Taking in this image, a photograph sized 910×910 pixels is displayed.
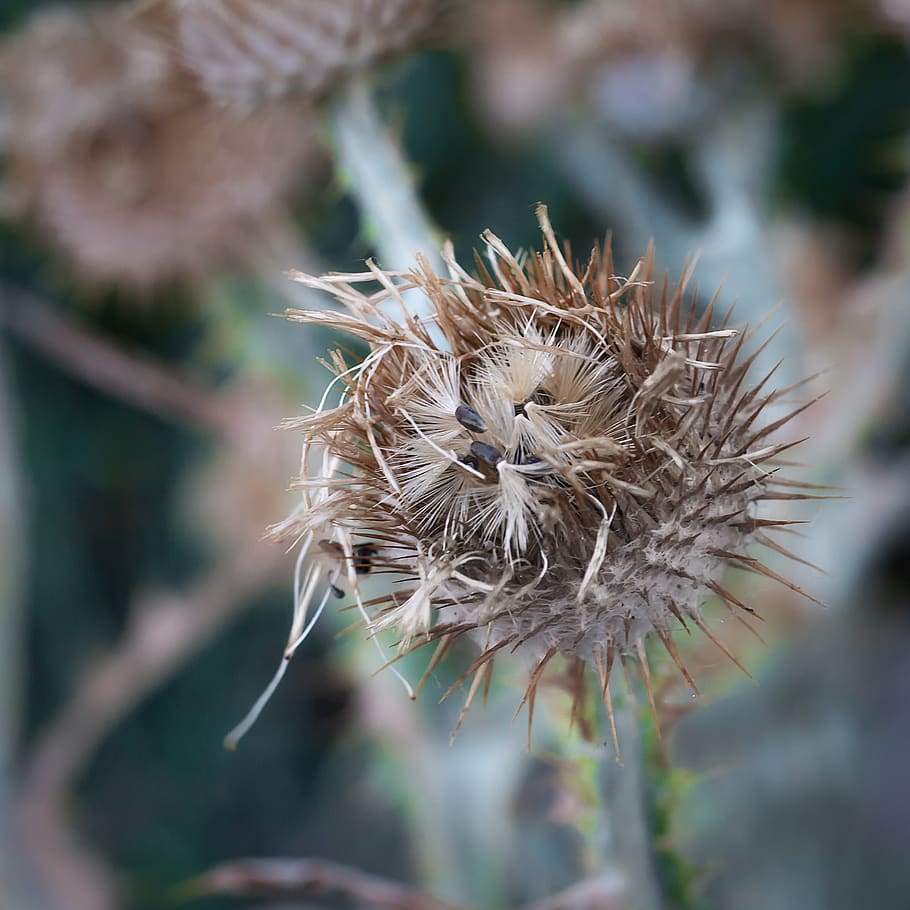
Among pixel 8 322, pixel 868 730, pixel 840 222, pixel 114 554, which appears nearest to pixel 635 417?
pixel 868 730

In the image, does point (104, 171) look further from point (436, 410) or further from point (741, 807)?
point (741, 807)

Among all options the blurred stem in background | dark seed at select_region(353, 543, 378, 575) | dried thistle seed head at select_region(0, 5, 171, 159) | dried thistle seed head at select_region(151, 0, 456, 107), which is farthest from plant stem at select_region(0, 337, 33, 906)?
dark seed at select_region(353, 543, 378, 575)

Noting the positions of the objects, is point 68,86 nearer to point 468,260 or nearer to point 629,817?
point 468,260

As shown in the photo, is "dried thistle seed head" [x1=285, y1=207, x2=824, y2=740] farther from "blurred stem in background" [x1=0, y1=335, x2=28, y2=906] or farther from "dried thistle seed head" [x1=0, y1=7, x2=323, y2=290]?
"blurred stem in background" [x1=0, y1=335, x2=28, y2=906]

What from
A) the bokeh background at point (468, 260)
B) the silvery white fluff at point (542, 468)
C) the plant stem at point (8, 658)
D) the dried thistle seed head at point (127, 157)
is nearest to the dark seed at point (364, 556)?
the silvery white fluff at point (542, 468)

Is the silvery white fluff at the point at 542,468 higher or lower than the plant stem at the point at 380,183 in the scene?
lower

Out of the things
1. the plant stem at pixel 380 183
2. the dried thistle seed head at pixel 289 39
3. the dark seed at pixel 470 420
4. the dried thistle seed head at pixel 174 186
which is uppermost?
the dried thistle seed head at pixel 174 186

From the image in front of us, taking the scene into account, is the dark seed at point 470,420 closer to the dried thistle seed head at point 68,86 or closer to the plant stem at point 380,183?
the plant stem at point 380,183
